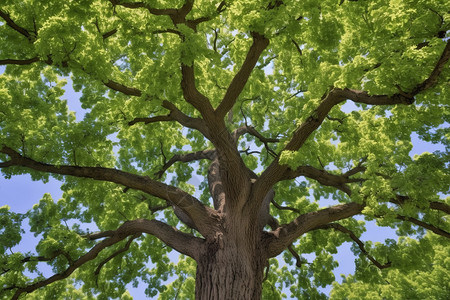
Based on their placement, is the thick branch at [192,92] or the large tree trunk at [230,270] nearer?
the large tree trunk at [230,270]

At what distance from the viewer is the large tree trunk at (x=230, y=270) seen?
5406mm

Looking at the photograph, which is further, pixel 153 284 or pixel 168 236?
pixel 153 284

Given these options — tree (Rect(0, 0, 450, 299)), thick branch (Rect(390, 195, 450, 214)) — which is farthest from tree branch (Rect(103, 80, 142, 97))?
thick branch (Rect(390, 195, 450, 214))

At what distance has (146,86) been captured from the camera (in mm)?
5812

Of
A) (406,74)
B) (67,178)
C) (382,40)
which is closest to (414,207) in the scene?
(406,74)

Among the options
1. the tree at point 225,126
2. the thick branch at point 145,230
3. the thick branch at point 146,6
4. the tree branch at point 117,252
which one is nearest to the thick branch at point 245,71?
the tree at point 225,126

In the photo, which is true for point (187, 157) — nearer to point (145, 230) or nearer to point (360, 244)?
point (145, 230)

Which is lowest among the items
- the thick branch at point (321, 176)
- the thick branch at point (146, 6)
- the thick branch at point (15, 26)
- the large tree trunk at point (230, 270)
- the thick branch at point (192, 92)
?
the large tree trunk at point (230, 270)

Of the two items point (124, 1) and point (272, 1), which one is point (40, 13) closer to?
point (124, 1)

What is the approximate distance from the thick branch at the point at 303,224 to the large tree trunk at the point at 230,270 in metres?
0.40

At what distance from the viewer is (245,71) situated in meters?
6.02

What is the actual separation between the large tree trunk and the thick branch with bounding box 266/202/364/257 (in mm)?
401

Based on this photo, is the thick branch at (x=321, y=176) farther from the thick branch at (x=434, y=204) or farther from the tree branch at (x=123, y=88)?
the tree branch at (x=123, y=88)

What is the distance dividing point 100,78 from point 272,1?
3.27 metres
